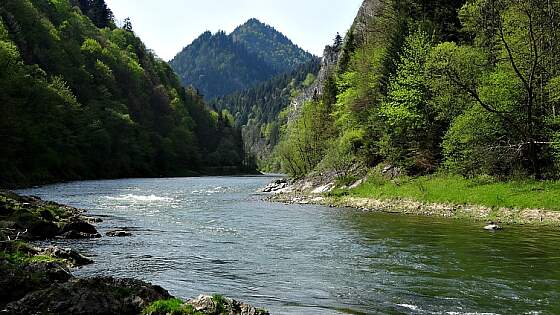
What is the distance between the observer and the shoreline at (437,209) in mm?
33500

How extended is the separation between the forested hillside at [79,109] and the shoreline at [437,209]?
41.3m

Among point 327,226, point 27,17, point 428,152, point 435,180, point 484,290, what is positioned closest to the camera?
point 484,290

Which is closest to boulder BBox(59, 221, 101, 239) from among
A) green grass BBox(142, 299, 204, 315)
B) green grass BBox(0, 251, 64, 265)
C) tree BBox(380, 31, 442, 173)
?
green grass BBox(0, 251, 64, 265)

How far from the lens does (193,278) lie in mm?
18375

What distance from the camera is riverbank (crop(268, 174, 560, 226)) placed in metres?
34.6

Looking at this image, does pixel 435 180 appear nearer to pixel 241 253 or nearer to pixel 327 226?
pixel 327 226

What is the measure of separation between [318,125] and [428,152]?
118ft

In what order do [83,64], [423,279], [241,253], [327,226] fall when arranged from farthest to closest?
[83,64]
[327,226]
[241,253]
[423,279]

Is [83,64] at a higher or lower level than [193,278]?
higher

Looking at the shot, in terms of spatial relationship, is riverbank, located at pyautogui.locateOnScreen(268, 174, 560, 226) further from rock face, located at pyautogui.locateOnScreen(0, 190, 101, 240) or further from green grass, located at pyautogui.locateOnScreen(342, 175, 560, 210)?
rock face, located at pyautogui.locateOnScreen(0, 190, 101, 240)

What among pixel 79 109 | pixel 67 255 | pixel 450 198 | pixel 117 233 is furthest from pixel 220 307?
pixel 79 109

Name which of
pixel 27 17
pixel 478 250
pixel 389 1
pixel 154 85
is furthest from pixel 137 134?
pixel 478 250

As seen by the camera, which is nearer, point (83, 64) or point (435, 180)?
point (435, 180)

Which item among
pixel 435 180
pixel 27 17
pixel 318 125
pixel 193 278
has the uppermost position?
pixel 27 17
